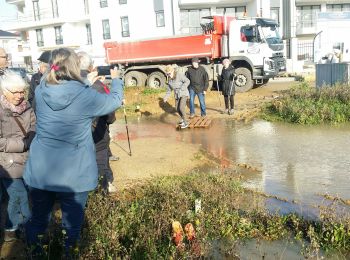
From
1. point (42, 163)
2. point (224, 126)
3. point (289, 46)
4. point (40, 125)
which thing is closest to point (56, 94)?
point (40, 125)

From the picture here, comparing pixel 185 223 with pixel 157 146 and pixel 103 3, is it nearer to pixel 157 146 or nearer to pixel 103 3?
pixel 157 146

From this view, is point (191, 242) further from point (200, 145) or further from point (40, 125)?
point (200, 145)

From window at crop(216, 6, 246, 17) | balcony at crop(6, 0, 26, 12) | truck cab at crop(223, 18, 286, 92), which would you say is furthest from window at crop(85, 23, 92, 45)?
truck cab at crop(223, 18, 286, 92)

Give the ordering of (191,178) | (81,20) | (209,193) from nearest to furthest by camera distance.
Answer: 1. (209,193)
2. (191,178)
3. (81,20)

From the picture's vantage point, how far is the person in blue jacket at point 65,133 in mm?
3158

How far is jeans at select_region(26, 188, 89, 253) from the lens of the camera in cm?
336

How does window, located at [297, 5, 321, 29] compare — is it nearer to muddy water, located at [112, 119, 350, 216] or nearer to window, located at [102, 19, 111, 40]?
window, located at [102, 19, 111, 40]

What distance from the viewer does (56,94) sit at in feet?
10.3

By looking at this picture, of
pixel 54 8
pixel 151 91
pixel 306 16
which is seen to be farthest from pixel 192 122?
pixel 54 8

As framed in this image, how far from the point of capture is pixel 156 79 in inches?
756

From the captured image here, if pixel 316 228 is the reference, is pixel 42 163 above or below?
above

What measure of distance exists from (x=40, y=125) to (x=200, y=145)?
5.97 m

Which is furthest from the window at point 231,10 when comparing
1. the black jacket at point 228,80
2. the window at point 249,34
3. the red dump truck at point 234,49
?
the black jacket at point 228,80

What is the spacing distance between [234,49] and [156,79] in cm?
391
